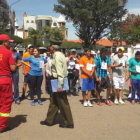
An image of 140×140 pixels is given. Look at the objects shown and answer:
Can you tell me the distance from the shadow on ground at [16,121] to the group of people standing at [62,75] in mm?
383

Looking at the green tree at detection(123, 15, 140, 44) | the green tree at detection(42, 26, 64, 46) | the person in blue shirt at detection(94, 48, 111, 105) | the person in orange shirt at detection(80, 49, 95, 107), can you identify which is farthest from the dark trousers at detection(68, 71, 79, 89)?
the green tree at detection(42, 26, 64, 46)

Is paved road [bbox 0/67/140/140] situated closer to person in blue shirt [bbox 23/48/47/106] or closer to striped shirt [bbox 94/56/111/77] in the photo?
person in blue shirt [bbox 23/48/47/106]

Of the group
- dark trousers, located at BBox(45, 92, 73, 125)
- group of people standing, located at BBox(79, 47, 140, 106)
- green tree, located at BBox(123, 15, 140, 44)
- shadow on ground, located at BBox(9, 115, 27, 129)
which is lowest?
shadow on ground, located at BBox(9, 115, 27, 129)

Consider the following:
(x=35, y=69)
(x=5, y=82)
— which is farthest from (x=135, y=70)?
(x=5, y=82)

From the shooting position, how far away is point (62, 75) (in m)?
4.63

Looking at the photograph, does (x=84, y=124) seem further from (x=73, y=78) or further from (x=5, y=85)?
(x=73, y=78)

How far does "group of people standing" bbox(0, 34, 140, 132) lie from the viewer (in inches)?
176

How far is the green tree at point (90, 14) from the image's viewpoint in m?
30.1

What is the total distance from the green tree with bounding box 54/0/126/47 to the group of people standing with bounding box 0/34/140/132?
2312 cm

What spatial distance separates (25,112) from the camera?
236 inches

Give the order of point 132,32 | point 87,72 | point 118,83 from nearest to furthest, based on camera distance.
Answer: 1. point 87,72
2. point 118,83
3. point 132,32

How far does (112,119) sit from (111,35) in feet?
98.7

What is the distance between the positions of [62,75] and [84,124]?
1.30 metres

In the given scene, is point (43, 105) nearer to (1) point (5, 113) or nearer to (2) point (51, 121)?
(2) point (51, 121)
